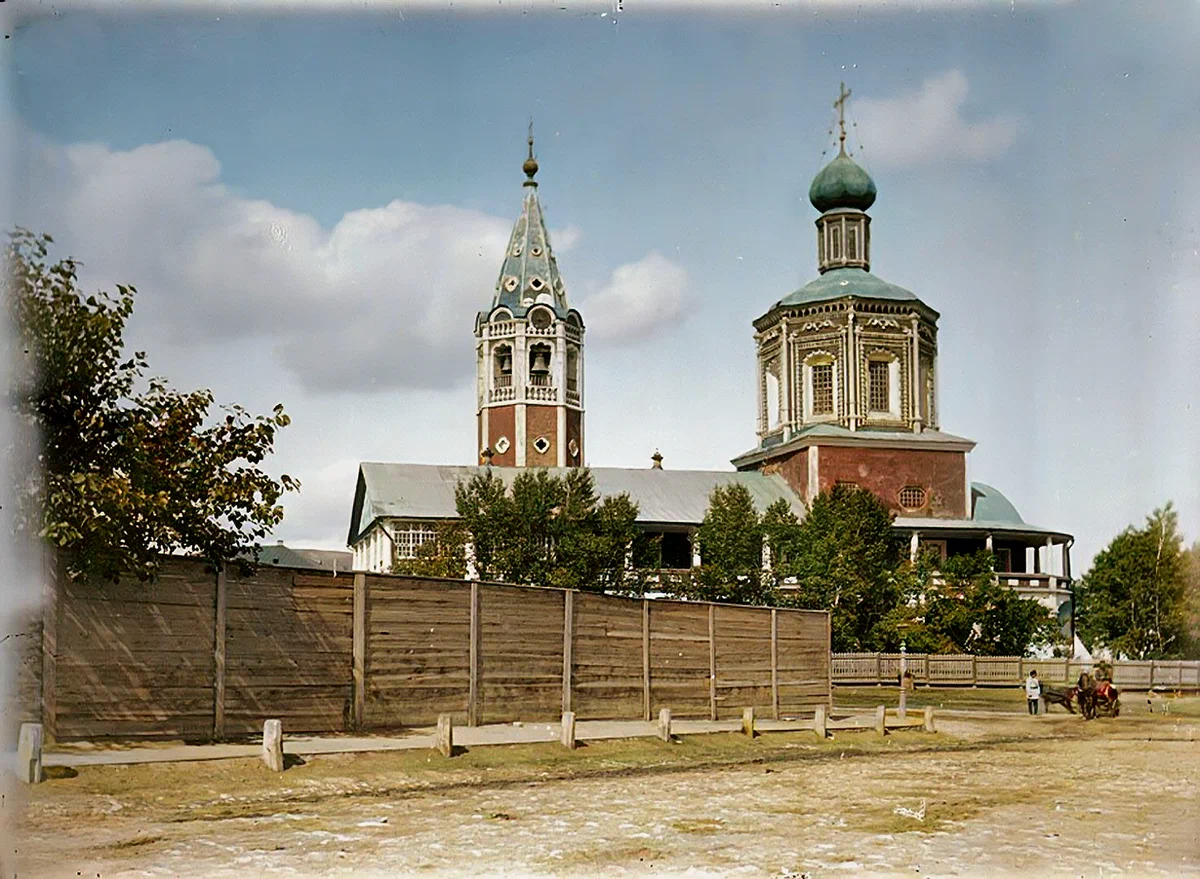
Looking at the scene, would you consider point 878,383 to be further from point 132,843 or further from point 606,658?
point 132,843

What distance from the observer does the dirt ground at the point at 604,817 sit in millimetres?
13367

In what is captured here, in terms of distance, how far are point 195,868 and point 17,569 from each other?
618 centimetres

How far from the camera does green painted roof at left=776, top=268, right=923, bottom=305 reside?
249ft

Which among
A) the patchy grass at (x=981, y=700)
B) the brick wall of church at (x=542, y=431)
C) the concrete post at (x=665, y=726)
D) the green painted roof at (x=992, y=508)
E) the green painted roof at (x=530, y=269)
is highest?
the green painted roof at (x=530, y=269)

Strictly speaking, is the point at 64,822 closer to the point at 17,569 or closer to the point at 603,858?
the point at 17,569

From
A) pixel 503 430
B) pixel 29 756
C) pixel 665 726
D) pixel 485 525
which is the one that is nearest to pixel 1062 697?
pixel 665 726

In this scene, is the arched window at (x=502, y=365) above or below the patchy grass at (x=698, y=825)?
above

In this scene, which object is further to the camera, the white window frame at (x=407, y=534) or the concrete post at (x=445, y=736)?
the white window frame at (x=407, y=534)

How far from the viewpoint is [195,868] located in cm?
1263

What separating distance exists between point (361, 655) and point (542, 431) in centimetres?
6259

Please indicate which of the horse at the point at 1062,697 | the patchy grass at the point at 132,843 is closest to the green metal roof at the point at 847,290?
the horse at the point at 1062,697

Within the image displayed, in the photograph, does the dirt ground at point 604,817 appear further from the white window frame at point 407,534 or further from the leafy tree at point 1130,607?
the white window frame at point 407,534

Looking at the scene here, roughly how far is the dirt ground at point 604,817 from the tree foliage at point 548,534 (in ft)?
100.0

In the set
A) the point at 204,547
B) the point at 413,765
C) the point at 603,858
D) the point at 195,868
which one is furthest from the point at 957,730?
the point at 195,868
